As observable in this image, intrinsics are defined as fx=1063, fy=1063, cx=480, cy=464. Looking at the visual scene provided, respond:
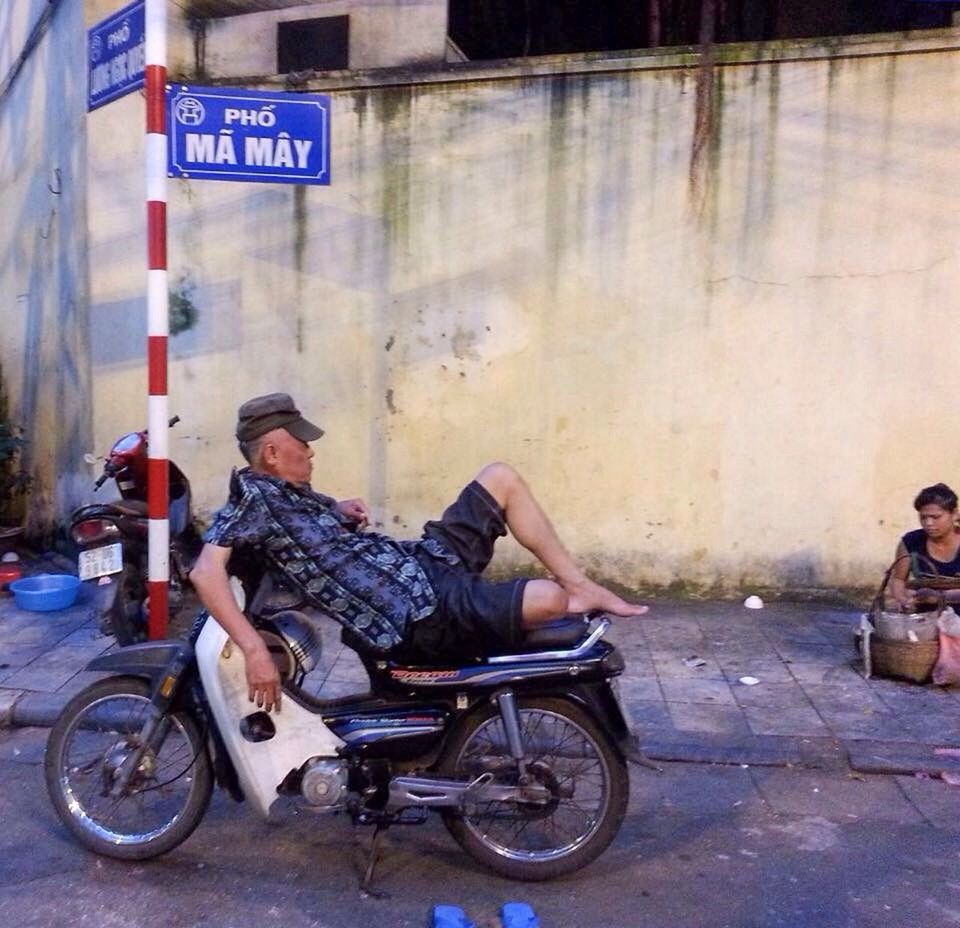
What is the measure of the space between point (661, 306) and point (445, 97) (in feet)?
6.05

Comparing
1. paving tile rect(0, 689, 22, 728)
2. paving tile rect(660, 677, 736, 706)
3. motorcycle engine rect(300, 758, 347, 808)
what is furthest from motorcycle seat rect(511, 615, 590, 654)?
paving tile rect(0, 689, 22, 728)

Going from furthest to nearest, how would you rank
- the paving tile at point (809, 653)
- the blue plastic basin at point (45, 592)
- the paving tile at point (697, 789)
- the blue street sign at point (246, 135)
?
the blue plastic basin at point (45, 592)
the paving tile at point (809, 653)
the blue street sign at point (246, 135)
the paving tile at point (697, 789)

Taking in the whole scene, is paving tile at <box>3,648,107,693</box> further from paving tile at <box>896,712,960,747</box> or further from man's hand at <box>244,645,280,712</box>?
paving tile at <box>896,712,960,747</box>

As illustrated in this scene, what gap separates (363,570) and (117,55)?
9.77ft

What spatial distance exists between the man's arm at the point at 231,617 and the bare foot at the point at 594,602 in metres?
1.00

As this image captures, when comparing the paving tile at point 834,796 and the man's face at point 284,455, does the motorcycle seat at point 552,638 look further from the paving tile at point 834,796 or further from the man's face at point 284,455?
the paving tile at point 834,796

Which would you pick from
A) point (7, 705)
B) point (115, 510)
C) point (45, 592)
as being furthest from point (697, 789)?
point (45, 592)

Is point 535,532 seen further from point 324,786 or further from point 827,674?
point 827,674

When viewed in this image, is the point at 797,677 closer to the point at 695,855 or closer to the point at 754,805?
the point at 754,805

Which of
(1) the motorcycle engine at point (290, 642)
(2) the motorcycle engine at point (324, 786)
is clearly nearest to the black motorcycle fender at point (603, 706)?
(2) the motorcycle engine at point (324, 786)

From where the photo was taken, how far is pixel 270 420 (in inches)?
138

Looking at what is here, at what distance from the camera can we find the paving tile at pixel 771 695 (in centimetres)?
514

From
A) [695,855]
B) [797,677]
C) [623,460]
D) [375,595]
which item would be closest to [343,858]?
[375,595]

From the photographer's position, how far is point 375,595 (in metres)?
3.47
